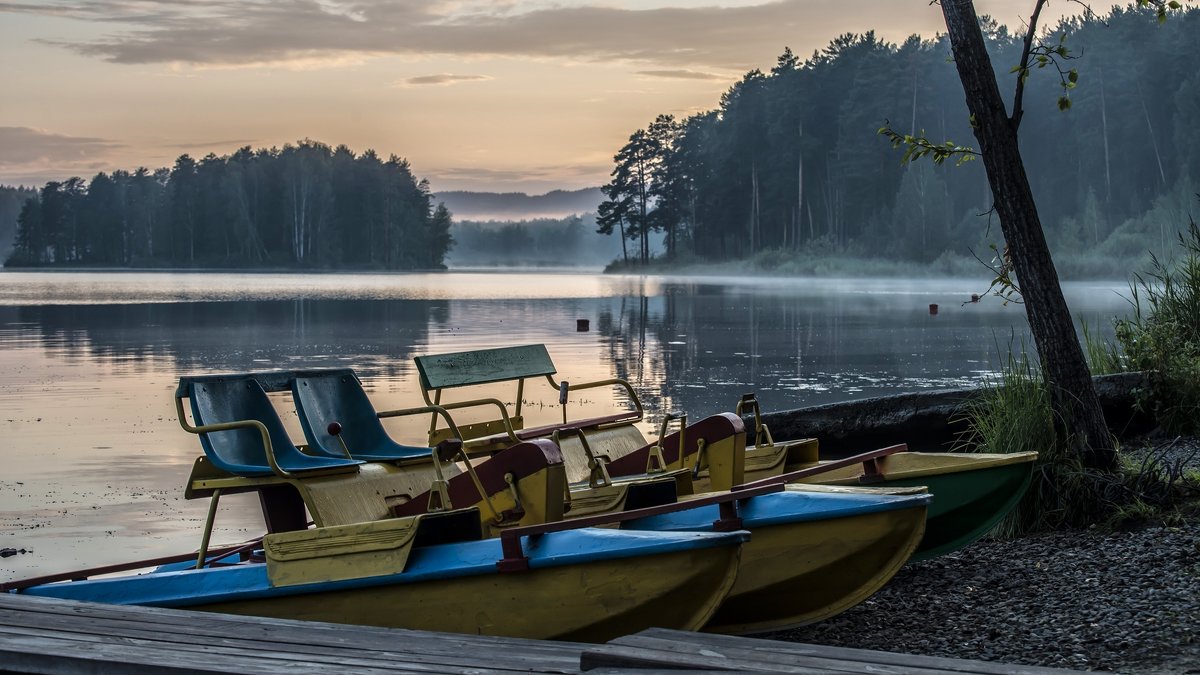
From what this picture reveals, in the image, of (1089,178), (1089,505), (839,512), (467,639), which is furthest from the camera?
(1089,178)

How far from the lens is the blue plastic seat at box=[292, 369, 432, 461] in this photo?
27.5 ft

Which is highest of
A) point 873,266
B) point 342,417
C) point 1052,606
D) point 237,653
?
point 873,266

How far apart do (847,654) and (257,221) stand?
179 metres

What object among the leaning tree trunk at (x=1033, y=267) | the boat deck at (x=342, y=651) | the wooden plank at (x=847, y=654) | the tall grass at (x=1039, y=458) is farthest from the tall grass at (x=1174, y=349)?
the boat deck at (x=342, y=651)

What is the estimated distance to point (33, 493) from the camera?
12.2m

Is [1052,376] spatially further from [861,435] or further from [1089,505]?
[861,435]

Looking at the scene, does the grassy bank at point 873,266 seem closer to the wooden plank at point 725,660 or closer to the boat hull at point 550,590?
the boat hull at point 550,590

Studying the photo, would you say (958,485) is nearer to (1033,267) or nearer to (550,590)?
(1033,267)

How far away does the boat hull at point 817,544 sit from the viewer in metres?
6.96

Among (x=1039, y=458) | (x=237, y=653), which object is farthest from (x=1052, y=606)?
(x=237, y=653)

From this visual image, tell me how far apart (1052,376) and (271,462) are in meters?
5.08

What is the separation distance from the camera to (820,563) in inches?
278

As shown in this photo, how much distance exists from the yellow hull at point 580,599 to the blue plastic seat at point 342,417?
196cm

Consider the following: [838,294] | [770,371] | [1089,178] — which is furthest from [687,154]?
[770,371]
